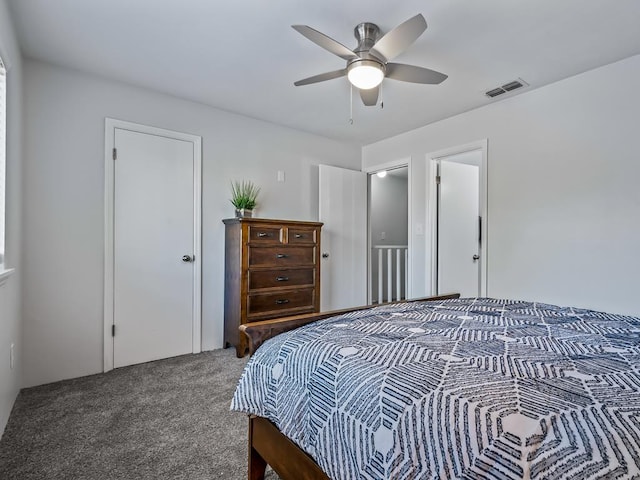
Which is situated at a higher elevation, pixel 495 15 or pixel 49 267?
pixel 495 15

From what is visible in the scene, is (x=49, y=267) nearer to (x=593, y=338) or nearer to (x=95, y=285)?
(x=95, y=285)

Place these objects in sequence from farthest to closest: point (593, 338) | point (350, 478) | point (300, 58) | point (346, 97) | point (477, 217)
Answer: point (477, 217), point (346, 97), point (300, 58), point (593, 338), point (350, 478)

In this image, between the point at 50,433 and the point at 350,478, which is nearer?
the point at 350,478

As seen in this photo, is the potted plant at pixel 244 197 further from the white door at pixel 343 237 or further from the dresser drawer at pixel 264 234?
the white door at pixel 343 237

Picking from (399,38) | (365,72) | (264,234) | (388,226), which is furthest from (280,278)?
(388,226)

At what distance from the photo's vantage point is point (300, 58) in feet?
7.91

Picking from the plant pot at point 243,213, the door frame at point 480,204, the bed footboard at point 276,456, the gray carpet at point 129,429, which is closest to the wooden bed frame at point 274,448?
the bed footboard at point 276,456

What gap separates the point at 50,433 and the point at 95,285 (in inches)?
46.1

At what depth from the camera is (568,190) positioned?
8.79 ft

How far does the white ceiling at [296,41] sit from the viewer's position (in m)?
1.91

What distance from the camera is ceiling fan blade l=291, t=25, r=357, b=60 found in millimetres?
1713

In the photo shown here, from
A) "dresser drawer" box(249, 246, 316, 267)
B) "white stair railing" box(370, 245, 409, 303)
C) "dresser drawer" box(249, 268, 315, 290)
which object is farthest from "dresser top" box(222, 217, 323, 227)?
"white stair railing" box(370, 245, 409, 303)

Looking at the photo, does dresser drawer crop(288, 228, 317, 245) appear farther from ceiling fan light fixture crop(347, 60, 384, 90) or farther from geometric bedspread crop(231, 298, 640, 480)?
geometric bedspread crop(231, 298, 640, 480)

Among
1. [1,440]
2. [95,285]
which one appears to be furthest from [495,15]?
[1,440]
